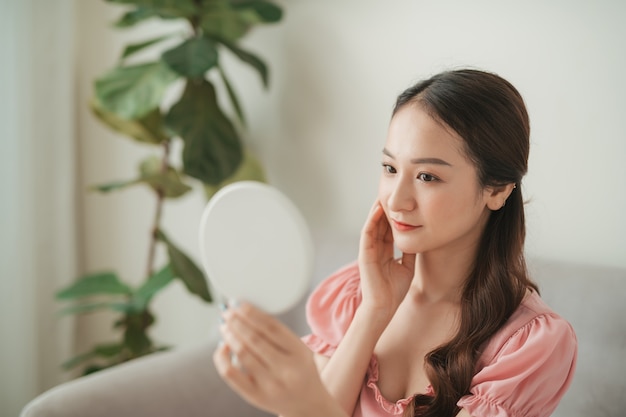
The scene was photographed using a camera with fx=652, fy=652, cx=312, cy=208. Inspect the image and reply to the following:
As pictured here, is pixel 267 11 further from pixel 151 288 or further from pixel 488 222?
pixel 488 222

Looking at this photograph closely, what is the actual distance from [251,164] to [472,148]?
46.1 inches

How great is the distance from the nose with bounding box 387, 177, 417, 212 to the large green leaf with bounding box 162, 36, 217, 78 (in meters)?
0.95

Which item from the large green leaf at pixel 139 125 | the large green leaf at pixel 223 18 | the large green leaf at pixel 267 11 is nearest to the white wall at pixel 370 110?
the large green leaf at pixel 267 11

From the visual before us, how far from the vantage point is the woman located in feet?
3.44

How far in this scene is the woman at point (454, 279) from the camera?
3.44 ft

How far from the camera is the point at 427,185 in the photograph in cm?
106

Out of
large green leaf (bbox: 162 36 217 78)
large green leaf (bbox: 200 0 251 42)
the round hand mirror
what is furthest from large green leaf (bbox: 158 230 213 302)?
the round hand mirror

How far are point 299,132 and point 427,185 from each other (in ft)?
3.79

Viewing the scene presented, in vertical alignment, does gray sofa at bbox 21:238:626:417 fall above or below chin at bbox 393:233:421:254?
below

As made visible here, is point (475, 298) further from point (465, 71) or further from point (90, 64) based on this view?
point (90, 64)

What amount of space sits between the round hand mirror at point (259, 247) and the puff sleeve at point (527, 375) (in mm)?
445

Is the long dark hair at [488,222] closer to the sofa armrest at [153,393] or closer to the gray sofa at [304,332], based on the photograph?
the gray sofa at [304,332]

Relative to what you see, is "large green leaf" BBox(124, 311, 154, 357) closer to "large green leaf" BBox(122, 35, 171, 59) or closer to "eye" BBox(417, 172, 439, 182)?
"large green leaf" BBox(122, 35, 171, 59)

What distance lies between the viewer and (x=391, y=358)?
4.05 ft
